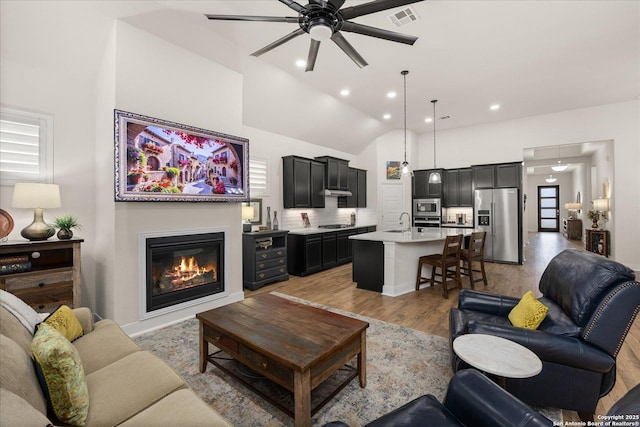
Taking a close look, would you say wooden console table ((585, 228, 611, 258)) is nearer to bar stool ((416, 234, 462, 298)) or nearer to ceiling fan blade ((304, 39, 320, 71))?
bar stool ((416, 234, 462, 298))

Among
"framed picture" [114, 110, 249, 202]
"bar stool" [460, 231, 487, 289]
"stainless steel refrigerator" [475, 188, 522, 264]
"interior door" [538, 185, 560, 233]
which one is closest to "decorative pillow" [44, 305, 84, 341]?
"framed picture" [114, 110, 249, 202]

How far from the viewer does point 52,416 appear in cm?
121

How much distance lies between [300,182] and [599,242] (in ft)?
24.0

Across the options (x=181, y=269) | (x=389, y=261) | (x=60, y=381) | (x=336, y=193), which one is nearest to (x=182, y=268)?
(x=181, y=269)

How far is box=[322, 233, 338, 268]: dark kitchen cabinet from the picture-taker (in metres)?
6.07

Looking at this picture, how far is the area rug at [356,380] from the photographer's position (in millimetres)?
1889

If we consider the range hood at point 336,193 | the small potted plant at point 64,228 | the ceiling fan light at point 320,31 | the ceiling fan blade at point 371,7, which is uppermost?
the ceiling fan blade at point 371,7

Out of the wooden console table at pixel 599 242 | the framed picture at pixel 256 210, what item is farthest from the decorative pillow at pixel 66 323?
the wooden console table at pixel 599 242

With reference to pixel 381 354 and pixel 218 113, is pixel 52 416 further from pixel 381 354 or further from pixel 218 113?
pixel 218 113

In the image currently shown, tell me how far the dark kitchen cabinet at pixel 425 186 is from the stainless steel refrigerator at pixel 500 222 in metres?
0.95

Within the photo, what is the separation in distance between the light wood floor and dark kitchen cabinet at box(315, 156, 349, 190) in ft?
6.37

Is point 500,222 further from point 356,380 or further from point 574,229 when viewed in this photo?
point 574,229

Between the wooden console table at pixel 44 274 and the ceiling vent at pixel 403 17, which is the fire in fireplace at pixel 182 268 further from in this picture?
the ceiling vent at pixel 403 17

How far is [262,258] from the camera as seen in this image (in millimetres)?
4855
